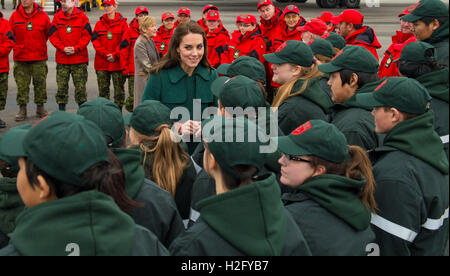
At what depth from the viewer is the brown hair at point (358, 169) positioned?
2.96 m

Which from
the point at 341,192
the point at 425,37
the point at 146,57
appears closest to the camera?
the point at 341,192

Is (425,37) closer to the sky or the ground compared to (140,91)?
closer to the sky

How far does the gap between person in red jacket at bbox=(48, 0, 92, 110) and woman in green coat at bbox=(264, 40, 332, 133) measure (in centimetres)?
582

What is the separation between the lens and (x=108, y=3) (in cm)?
1005

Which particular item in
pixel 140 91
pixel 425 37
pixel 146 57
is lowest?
pixel 140 91

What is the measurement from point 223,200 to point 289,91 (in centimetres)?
239

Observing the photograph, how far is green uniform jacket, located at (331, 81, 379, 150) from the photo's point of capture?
4.05m

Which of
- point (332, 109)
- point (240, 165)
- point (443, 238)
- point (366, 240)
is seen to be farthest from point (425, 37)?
point (240, 165)

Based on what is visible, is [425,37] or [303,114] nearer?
[303,114]

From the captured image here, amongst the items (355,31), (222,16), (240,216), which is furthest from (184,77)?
(222,16)

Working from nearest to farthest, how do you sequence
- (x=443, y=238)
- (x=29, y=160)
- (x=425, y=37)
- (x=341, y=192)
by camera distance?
(x=29, y=160)
(x=341, y=192)
(x=443, y=238)
(x=425, y=37)

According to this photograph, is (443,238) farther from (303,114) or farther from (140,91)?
(140,91)

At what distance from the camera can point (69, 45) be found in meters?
9.68

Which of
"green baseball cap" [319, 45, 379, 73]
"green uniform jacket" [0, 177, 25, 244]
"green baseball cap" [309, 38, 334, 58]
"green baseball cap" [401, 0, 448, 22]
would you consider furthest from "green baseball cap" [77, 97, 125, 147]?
"green baseball cap" [401, 0, 448, 22]
